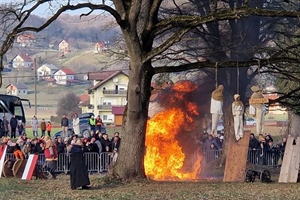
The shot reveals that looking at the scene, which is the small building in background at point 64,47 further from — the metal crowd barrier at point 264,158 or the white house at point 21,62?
the metal crowd barrier at point 264,158

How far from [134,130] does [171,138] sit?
276 inches

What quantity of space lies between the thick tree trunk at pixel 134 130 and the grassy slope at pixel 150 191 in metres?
0.52

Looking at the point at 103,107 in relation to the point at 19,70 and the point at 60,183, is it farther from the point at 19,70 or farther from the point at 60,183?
the point at 60,183

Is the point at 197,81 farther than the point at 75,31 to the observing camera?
No

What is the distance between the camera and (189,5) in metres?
32.1

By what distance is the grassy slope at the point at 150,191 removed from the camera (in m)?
17.6

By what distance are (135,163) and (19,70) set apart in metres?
119

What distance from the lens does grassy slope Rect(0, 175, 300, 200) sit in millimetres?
17625

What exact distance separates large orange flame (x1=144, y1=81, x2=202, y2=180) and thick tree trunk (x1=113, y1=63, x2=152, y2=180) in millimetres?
4548

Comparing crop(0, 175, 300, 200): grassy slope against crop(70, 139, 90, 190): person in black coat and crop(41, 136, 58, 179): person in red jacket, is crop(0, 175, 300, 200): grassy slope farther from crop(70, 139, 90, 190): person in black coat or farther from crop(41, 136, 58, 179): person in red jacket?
crop(41, 136, 58, 179): person in red jacket

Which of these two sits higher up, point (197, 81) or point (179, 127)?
point (197, 81)

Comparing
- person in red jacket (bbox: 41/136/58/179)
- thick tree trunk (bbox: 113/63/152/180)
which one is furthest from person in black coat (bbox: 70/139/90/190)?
person in red jacket (bbox: 41/136/58/179)

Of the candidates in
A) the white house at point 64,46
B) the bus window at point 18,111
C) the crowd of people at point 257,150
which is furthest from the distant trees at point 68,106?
the white house at point 64,46

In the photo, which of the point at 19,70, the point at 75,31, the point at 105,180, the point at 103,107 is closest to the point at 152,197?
the point at 105,180
